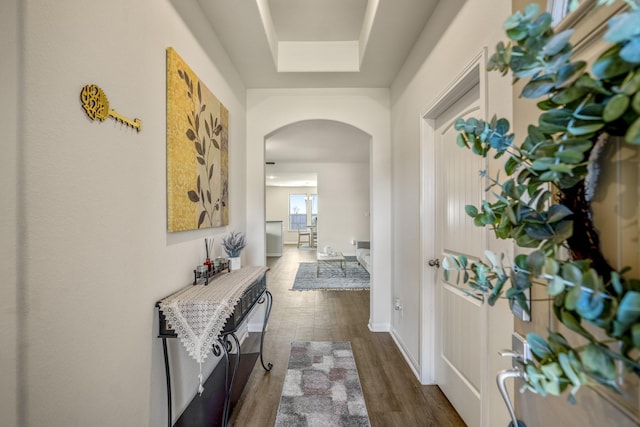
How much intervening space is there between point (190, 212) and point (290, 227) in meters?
11.5

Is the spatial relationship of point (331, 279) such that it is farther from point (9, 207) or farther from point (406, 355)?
point (9, 207)

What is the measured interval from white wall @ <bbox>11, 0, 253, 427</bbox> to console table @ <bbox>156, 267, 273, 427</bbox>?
0.28 feet

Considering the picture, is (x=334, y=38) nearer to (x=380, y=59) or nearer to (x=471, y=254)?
(x=380, y=59)

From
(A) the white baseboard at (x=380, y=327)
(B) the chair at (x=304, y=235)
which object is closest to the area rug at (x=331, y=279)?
(A) the white baseboard at (x=380, y=327)

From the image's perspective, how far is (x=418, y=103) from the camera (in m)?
2.37

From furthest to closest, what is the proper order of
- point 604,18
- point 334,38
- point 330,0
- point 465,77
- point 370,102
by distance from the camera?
point 370,102, point 334,38, point 330,0, point 465,77, point 604,18

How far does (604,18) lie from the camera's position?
709 mm

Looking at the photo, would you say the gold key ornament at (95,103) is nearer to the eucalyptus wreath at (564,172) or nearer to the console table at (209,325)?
the console table at (209,325)

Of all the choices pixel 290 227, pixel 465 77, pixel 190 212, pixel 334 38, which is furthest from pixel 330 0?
pixel 290 227

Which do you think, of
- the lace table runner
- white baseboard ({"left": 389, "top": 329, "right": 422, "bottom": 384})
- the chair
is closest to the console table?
the lace table runner

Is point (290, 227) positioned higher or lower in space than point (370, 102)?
lower

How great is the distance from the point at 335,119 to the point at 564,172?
3008 mm

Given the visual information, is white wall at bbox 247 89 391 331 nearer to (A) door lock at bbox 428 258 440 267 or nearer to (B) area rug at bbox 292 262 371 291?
(A) door lock at bbox 428 258 440 267

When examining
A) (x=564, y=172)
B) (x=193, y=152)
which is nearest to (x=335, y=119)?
(x=193, y=152)
